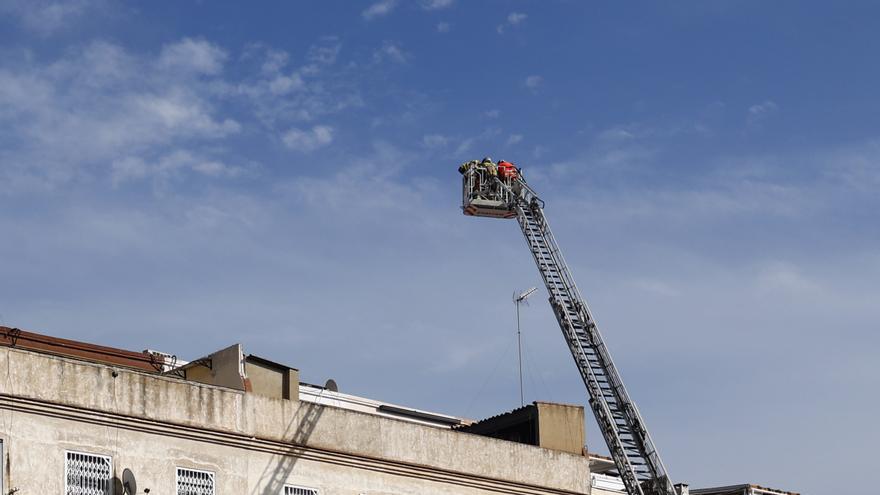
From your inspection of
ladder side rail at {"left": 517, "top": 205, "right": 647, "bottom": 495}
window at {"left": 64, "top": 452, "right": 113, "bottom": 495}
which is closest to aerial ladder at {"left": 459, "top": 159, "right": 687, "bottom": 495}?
ladder side rail at {"left": 517, "top": 205, "right": 647, "bottom": 495}

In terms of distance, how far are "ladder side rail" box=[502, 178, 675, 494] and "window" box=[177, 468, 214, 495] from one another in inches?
760

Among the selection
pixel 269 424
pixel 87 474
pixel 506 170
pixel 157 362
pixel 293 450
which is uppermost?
pixel 506 170

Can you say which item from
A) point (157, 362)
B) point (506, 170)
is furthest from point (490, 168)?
point (157, 362)

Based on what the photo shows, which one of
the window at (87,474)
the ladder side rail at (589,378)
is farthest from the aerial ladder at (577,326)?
the window at (87,474)

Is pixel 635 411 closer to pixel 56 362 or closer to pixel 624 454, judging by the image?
pixel 624 454

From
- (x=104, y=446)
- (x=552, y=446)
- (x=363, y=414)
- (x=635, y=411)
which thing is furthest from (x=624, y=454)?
(x=104, y=446)

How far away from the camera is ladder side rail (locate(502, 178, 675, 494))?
5159cm

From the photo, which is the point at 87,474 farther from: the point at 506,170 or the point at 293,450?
the point at 506,170

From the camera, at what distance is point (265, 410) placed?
3862cm

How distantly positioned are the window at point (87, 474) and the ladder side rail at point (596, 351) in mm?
22366

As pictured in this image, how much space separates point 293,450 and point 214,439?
260 centimetres

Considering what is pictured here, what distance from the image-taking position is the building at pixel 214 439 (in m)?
33.4

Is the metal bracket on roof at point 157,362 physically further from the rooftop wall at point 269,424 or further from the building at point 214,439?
the rooftop wall at point 269,424

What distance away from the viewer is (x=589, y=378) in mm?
52656
